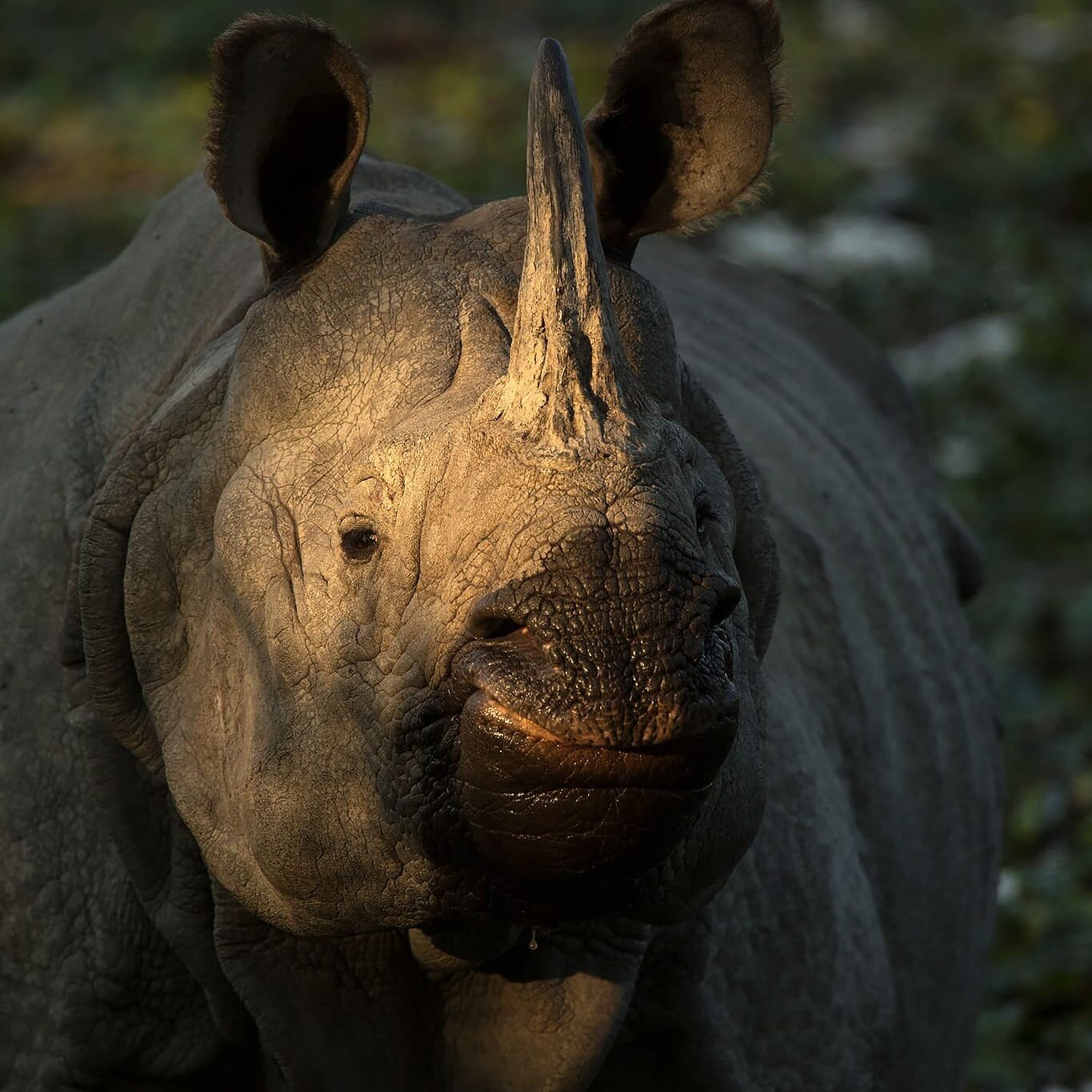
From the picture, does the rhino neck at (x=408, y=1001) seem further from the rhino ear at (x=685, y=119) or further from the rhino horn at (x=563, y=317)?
the rhino ear at (x=685, y=119)

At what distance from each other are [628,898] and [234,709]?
689 millimetres

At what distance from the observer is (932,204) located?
14977 millimetres

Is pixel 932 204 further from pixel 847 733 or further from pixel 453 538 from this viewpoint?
pixel 453 538

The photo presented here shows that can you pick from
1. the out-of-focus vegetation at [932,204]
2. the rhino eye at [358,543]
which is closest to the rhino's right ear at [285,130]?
the rhino eye at [358,543]

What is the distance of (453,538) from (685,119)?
1.09m

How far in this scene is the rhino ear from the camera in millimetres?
3836

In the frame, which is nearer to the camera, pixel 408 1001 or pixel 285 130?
pixel 285 130

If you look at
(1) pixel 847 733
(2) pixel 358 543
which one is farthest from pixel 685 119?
(1) pixel 847 733

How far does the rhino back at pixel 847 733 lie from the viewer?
4477 mm

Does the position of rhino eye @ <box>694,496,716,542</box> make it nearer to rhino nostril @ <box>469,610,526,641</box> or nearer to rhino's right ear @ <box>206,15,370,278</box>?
rhino nostril @ <box>469,610,526,641</box>

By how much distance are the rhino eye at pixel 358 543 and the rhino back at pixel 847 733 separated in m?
1.14

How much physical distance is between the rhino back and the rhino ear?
1.05 m

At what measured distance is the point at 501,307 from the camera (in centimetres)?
358

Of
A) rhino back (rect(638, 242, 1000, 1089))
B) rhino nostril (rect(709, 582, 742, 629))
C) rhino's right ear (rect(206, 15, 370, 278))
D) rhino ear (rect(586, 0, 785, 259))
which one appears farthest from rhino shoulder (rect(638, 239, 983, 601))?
rhino nostril (rect(709, 582, 742, 629))
